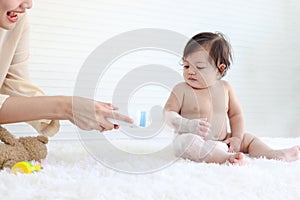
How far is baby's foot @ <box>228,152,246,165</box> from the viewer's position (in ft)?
3.84

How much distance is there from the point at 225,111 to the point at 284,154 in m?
0.29

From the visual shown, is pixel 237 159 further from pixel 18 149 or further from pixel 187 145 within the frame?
pixel 18 149

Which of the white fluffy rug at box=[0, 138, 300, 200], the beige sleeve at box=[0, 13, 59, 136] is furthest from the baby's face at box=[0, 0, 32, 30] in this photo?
the white fluffy rug at box=[0, 138, 300, 200]

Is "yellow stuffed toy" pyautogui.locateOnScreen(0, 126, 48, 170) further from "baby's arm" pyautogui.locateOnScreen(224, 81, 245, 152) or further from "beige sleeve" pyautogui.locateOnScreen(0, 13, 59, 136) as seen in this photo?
"baby's arm" pyautogui.locateOnScreen(224, 81, 245, 152)

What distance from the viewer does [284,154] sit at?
1346 mm

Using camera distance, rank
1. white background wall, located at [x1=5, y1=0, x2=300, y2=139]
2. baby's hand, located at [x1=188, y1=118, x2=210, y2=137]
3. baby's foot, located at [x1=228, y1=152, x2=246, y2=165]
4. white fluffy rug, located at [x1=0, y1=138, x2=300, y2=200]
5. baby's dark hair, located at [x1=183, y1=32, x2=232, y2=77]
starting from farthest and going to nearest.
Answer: white background wall, located at [x1=5, y1=0, x2=300, y2=139] < baby's dark hair, located at [x1=183, y1=32, x2=232, y2=77] < baby's hand, located at [x1=188, y1=118, x2=210, y2=137] < baby's foot, located at [x1=228, y1=152, x2=246, y2=165] < white fluffy rug, located at [x1=0, y1=138, x2=300, y2=200]

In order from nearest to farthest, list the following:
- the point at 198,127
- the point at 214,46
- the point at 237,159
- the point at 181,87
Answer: the point at 237,159
the point at 198,127
the point at 181,87
the point at 214,46

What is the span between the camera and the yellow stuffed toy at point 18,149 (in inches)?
39.7

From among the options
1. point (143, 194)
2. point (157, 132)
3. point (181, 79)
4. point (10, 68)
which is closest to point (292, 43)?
point (181, 79)

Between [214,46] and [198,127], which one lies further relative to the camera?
[214,46]

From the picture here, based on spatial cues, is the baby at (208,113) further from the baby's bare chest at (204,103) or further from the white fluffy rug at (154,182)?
the white fluffy rug at (154,182)

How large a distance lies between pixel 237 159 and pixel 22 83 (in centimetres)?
67

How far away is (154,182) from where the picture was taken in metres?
0.88

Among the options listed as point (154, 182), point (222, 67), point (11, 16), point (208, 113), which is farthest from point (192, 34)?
point (154, 182)
